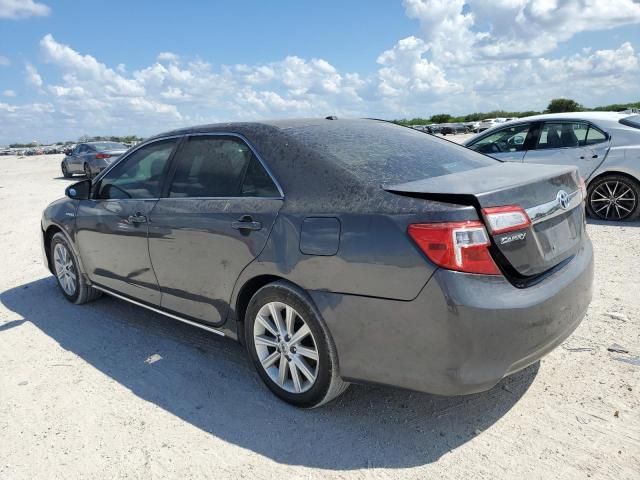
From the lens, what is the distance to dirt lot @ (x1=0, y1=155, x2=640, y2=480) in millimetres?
2611

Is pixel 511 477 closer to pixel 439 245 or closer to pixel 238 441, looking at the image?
pixel 439 245

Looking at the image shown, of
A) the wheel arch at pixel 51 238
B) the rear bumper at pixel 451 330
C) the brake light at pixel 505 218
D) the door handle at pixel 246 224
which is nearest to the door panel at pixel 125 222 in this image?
the wheel arch at pixel 51 238

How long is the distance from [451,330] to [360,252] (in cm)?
57

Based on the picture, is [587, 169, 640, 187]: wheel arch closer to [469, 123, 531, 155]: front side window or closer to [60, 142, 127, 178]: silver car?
[469, 123, 531, 155]: front side window

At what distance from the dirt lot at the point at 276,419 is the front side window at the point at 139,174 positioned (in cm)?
119

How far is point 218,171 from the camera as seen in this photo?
11.8 ft

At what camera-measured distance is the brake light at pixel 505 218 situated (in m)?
2.46

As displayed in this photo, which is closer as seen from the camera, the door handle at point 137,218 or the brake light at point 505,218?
the brake light at point 505,218

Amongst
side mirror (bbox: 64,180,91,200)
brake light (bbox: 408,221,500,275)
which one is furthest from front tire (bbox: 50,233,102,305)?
brake light (bbox: 408,221,500,275)

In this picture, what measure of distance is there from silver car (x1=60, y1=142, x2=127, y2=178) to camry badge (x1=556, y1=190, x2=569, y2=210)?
19.0m

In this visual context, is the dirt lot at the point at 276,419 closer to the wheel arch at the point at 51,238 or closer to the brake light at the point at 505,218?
the wheel arch at the point at 51,238

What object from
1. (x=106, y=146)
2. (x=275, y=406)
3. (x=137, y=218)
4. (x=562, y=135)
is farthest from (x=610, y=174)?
(x=106, y=146)

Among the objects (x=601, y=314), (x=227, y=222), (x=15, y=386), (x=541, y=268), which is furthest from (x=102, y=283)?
(x=601, y=314)

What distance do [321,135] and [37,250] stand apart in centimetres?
622
